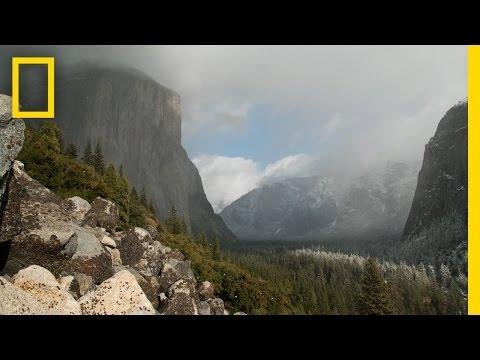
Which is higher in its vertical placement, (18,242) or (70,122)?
(70,122)

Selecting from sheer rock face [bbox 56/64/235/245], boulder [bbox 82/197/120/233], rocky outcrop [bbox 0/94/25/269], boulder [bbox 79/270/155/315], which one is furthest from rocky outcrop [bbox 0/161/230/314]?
sheer rock face [bbox 56/64/235/245]

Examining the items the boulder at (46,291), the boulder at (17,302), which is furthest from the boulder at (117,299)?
the boulder at (17,302)

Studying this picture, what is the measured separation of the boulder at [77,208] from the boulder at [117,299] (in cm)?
1302

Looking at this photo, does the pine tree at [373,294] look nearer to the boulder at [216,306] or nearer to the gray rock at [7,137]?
the boulder at [216,306]

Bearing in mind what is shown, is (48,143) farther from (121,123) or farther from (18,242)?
(121,123)

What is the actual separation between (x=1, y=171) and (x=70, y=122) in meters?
135

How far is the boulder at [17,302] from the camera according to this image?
11844 millimetres

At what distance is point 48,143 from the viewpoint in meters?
40.4

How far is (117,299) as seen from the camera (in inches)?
565

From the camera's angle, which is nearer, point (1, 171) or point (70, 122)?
point (1, 171)
